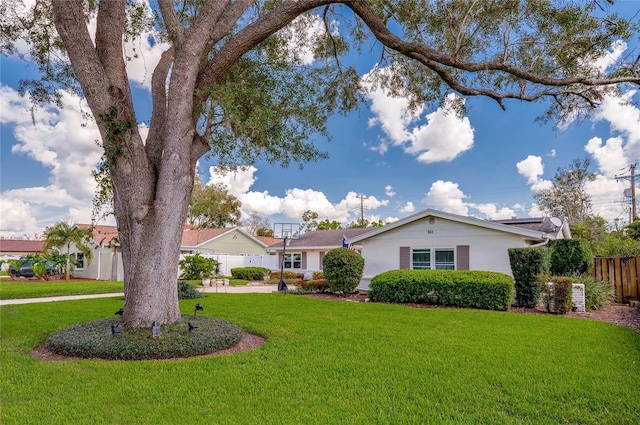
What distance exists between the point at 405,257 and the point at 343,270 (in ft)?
9.83

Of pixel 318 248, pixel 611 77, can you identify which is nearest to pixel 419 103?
pixel 611 77

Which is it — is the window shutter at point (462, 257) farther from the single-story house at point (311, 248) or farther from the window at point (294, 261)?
the window at point (294, 261)

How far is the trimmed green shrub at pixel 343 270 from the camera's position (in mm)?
15047

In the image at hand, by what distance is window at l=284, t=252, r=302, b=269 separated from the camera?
2967 centimetres

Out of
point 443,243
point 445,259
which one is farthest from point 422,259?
point 443,243

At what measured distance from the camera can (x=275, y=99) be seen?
27.9ft

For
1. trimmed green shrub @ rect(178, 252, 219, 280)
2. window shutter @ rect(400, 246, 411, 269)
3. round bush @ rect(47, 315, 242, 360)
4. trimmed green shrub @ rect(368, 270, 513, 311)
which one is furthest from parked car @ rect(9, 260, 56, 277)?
round bush @ rect(47, 315, 242, 360)

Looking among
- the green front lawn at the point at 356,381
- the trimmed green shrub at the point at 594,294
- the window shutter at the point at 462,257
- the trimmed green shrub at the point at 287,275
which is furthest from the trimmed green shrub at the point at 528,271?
the trimmed green shrub at the point at 287,275

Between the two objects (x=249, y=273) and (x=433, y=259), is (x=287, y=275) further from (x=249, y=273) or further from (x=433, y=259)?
(x=433, y=259)

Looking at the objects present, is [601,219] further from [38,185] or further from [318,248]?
[38,185]

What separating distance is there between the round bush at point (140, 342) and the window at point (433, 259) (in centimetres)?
1071

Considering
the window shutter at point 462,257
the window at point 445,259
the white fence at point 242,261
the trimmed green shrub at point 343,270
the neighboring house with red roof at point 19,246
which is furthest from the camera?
the neighboring house with red roof at point 19,246

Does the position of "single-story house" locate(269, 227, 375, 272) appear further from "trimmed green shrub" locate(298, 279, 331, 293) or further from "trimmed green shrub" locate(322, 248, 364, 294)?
"trimmed green shrub" locate(322, 248, 364, 294)

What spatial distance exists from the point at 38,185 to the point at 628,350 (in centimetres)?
1233
